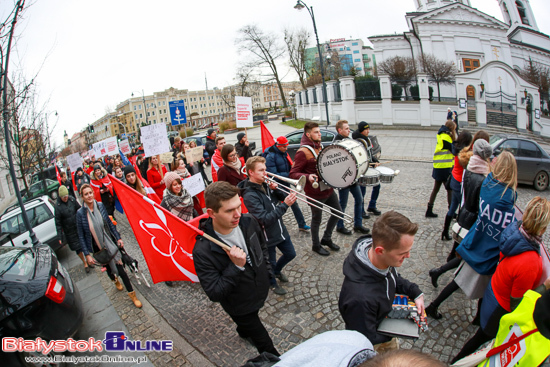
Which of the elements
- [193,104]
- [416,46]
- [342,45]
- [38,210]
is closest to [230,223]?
[38,210]

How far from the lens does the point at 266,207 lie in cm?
393

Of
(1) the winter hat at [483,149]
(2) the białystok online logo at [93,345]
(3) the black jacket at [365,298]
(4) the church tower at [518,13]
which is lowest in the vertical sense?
(2) the białystok online logo at [93,345]

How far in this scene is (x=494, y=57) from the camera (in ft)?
124

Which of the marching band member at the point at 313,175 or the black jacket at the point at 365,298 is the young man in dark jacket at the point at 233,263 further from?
the marching band member at the point at 313,175

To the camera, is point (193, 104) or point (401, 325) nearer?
point (401, 325)

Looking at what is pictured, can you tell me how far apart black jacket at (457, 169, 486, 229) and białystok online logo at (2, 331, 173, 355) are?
386 cm

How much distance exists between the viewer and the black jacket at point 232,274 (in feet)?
8.27

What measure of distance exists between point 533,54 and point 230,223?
5557cm

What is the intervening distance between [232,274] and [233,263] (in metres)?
0.10

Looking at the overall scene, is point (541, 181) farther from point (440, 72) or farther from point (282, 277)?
point (440, 72)

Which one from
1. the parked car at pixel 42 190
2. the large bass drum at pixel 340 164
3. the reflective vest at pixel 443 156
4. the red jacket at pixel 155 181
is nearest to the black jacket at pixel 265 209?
the large bass drum at pixel 340 164

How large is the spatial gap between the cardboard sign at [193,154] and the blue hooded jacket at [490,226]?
24.6ft

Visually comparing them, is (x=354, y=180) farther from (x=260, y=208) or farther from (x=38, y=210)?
(x=38, y=210)

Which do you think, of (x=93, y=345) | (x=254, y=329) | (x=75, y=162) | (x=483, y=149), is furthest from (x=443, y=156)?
(x=75, y=162)
